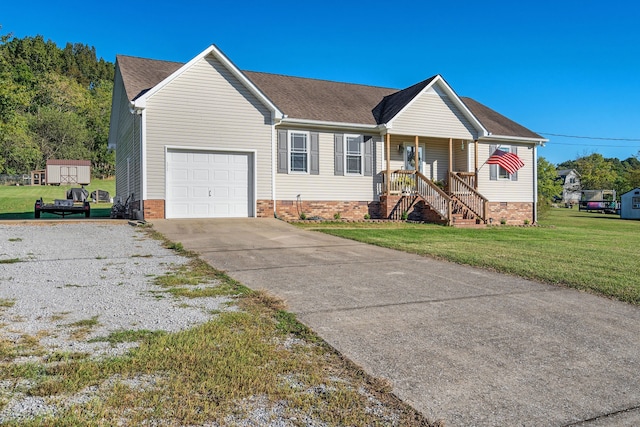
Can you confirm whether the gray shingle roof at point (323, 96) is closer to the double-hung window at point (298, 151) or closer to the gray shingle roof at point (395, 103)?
the gray shingle roof at point (395, 103)

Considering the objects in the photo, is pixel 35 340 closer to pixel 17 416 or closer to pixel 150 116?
pixel 17 416

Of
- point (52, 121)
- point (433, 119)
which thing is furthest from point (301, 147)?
point (52, 121)

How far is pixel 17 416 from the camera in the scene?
2414 millimetres

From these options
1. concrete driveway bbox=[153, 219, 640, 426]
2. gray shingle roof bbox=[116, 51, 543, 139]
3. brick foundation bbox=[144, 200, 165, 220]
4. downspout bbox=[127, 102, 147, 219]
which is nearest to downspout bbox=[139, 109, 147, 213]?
downspout bbox=[127, 102, 147, 219]

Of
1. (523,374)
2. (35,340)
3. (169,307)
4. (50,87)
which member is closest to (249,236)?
(169,307)

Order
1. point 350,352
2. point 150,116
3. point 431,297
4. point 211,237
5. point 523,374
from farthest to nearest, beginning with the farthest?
point 150,116 < point 211,237 < point 431,297 < point 350,352 < point 523,374

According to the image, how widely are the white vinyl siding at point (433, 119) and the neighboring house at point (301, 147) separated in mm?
46

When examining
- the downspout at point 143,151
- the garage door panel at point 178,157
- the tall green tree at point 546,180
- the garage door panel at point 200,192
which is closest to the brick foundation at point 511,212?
the garage door panel at point 200,192

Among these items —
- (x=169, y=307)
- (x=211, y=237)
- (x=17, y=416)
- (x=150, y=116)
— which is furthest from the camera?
(x=150, y=116)

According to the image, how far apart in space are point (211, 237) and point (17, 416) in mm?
8349

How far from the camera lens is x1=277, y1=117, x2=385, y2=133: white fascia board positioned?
16.5 metres

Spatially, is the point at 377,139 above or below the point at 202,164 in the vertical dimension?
above

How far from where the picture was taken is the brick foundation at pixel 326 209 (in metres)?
16.7

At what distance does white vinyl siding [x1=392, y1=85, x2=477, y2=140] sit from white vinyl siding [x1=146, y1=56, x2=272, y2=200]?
5535 millimetres
